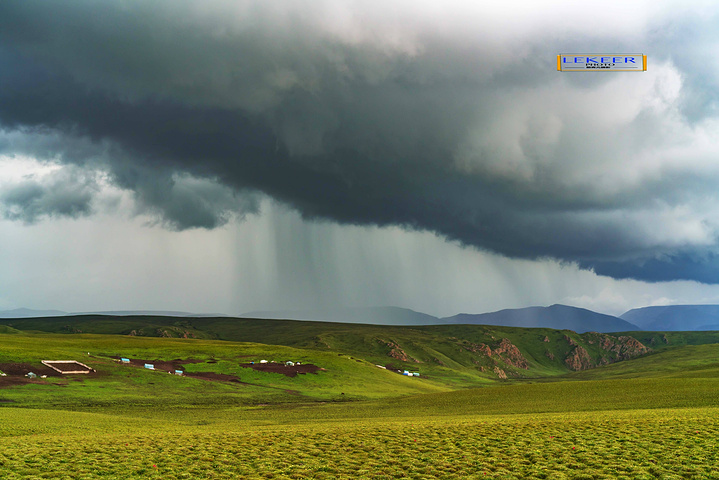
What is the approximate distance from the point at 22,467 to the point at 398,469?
87.0 feet

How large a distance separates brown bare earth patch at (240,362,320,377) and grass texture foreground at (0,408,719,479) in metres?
95.3

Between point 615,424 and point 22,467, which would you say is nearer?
point 22,467

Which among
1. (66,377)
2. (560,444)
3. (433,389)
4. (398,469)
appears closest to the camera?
(398,469)

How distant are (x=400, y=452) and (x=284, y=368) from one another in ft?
387

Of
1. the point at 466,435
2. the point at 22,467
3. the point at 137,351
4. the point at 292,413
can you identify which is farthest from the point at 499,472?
the point at 137,351

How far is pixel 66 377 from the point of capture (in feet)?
340

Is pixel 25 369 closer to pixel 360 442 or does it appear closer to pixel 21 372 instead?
pixel 21 372

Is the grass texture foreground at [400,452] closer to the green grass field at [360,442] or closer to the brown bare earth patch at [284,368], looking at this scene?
the green grass field at [360,442]

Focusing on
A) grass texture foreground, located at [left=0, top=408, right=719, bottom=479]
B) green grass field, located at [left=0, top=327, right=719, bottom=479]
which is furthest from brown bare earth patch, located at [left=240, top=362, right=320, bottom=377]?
grass texture foreground, located at [left=0, top=408, right=719, bottom=479]

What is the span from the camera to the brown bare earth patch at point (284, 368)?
14184cm

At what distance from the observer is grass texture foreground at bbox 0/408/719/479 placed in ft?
94.5

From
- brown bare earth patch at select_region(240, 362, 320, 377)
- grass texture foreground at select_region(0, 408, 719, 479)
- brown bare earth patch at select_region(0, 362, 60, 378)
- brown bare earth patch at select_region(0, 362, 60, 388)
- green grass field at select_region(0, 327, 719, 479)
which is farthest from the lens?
brown bare earth patch at select_region(240, 362, 320, 377)

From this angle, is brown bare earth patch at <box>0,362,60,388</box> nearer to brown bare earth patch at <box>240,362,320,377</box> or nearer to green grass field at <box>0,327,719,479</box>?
green grass field at <box>0,327,719,479</box>

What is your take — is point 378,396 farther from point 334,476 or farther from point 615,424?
point 334,476
